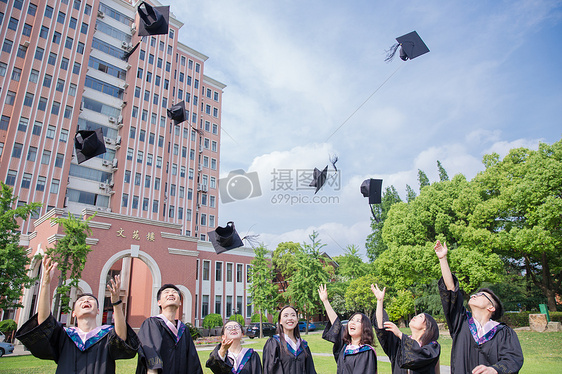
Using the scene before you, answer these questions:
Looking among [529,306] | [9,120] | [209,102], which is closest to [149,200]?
[9,120]

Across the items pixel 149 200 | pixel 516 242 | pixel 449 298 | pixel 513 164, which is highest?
pixel 149 200

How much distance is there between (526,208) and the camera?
1571 centimetres

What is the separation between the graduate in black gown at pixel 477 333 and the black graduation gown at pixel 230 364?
1824mm

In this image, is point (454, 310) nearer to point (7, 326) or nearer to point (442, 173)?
point (7, 326)

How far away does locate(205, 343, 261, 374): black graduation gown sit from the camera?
3.28 m

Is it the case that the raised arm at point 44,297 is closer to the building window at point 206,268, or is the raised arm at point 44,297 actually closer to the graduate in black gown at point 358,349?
the graduate in black gown at point 358,349

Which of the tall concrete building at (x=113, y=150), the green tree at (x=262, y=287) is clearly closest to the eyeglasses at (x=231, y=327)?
the tall concrete building at (x=113, y=150)

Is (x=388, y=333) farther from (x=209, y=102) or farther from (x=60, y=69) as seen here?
(x=209, y=102)

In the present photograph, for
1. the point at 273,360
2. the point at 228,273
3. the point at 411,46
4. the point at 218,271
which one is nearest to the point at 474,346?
the point at 273,360

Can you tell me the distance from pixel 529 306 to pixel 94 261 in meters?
25.1

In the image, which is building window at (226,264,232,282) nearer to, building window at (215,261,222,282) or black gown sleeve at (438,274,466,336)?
building window at (215,261,222,282)

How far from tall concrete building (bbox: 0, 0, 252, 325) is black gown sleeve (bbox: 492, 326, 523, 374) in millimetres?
19199

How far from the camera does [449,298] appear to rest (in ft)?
11.0

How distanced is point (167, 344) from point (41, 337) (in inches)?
38.7
